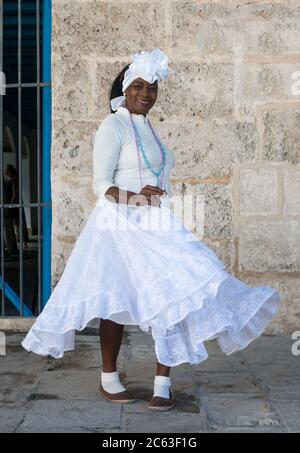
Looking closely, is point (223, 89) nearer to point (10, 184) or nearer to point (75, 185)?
point (75, 185)

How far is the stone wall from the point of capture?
5.10 metres

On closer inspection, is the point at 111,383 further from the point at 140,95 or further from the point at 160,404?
the point at 140,95

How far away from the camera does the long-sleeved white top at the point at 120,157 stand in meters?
3.33

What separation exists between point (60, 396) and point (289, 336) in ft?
7.04

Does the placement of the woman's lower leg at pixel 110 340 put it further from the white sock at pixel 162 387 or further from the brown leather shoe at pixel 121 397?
the white sock at pixel 162 387

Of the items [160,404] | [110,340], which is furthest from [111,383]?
[160,404]

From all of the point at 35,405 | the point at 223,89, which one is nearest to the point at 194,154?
the point at 223,89

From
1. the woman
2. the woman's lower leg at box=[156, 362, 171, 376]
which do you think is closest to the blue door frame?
the woman

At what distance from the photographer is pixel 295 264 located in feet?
16.9

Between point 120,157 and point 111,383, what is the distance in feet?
3.65

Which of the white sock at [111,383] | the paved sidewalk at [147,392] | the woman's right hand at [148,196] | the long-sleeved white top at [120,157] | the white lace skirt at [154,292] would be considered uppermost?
the long-sleeved white top at [120,157]

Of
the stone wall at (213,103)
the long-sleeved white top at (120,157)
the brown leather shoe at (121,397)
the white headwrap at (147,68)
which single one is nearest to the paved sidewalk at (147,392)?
the brown leather shoe at (121,397)

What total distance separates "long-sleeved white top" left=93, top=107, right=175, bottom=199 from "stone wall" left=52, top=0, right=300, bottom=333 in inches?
66.0

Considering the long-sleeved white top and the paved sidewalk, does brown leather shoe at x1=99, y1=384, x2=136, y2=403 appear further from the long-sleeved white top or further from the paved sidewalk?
the long-sleeved white top
